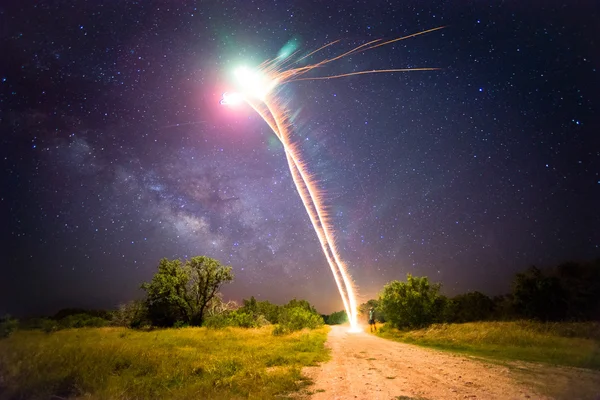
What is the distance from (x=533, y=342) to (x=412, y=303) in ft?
51.5

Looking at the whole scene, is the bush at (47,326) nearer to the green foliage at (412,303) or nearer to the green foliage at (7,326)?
the green foliage at (7,326)

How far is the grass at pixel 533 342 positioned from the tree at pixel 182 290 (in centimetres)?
2442

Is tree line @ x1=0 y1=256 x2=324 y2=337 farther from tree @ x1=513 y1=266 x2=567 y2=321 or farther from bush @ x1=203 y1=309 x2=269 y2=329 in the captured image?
tree @ x1=513 y1=266 x2=567 y2=321

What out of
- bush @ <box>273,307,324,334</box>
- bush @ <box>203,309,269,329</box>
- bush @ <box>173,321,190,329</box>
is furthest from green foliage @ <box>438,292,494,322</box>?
bush @ <box>173,321,190,329</box>

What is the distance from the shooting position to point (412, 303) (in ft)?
99.2

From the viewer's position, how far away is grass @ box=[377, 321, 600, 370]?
1135 cm

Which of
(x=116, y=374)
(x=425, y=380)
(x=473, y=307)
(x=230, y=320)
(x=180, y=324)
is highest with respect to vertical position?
(x=473, y=307)

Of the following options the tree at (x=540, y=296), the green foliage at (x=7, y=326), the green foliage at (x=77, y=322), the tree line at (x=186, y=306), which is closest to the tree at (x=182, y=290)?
the tree line at (x=186, y=306)

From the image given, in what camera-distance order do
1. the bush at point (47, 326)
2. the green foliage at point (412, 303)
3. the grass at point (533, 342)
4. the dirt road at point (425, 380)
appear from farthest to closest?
1. the green foliage at point (412, 303)
2. the grass at point (533, 342)
3. the bush at point (47, 326)
4. the dirt road at point (425, 380)

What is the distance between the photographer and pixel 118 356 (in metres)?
10.0

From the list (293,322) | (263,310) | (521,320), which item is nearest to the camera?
(521,320)

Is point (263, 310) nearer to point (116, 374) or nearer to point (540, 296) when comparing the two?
point (540, 296)

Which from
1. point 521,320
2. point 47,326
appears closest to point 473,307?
point 521,320

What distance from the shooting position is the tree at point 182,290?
107 feet
